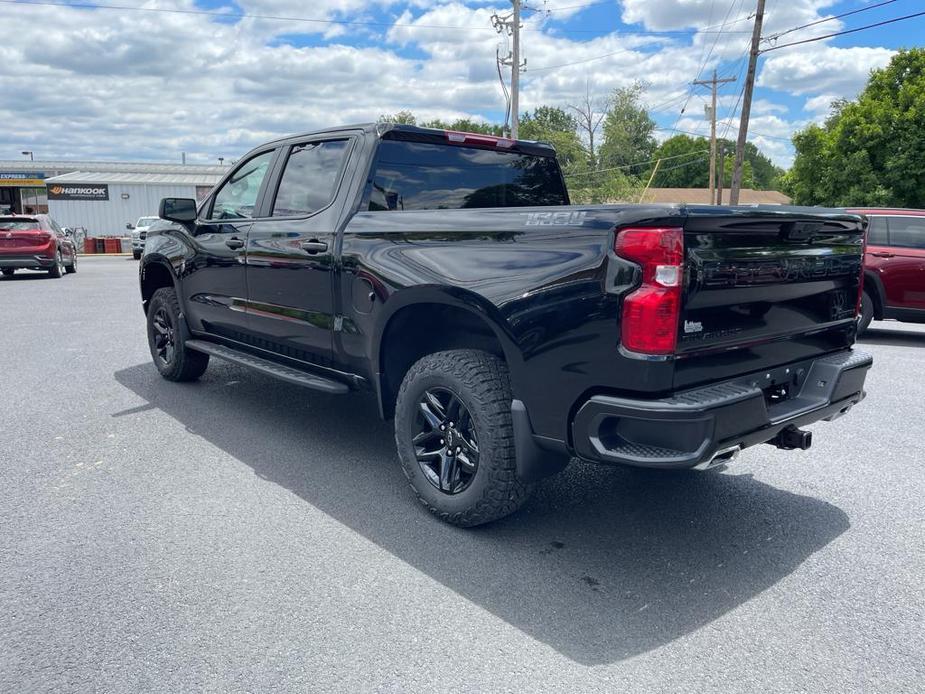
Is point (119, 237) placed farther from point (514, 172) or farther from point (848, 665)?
point (848, 665)

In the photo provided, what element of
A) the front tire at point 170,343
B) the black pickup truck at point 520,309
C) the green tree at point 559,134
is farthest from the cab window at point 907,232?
the green tree at point 559,134

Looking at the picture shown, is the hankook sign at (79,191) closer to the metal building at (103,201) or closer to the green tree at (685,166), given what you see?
the metal building at (103,201)

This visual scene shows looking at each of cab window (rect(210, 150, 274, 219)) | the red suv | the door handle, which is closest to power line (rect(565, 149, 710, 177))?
the red suv

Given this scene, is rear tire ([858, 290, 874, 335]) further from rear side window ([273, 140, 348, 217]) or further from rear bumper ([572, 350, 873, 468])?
rear side window ([273, 140, 348, 217])

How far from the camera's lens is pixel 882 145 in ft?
94.3

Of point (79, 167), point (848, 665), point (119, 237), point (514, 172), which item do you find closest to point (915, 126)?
point (514, 172)

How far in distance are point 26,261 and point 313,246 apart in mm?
16764

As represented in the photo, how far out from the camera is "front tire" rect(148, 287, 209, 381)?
631 centimetres

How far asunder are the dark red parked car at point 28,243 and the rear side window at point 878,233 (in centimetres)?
1787

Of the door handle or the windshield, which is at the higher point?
the windshield

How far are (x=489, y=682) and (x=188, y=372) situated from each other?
4.89m

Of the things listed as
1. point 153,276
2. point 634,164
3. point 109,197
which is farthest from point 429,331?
point 634,164

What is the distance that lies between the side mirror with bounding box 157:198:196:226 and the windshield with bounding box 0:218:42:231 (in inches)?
581

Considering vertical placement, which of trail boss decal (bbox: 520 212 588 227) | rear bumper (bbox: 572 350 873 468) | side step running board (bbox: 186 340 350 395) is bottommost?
side step running board (bbox: 186 340 350 395)
